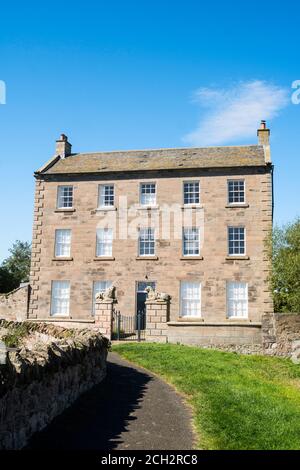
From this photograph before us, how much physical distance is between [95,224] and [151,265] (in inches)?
174

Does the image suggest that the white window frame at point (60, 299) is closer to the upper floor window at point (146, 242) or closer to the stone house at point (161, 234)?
the stone house at point (161, 234)

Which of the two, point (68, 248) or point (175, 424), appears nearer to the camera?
point (175, 424)

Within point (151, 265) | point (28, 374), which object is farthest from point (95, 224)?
point (28, 374)

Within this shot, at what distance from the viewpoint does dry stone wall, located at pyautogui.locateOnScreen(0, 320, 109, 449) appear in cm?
Answer: 654

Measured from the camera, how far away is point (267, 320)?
21.7 metres

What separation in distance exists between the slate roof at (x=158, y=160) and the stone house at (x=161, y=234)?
0.07 m

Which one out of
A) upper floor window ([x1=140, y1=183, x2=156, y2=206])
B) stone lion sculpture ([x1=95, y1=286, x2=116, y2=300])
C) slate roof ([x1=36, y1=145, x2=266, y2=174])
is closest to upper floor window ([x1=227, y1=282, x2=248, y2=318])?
upper floor window ([x1=140, y1=183, x2=156, y2=206])

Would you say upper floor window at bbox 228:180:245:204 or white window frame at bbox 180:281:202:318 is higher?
upper floor window at bbox 228:180:245:204

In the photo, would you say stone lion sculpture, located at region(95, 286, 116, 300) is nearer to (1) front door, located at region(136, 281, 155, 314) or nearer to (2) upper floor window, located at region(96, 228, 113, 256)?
(1) front door, located at region(136, 281, 155, 314)

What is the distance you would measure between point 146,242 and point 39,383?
832 inches

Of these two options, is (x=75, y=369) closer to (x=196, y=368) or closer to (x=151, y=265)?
(x=196, y=368)

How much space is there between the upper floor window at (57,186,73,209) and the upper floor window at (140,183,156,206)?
4.64 meters

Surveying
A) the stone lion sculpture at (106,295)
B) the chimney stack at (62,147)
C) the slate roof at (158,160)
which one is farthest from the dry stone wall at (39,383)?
the chimney stack at (62,147)

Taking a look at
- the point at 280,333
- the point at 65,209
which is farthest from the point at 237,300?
the point at 65,209
